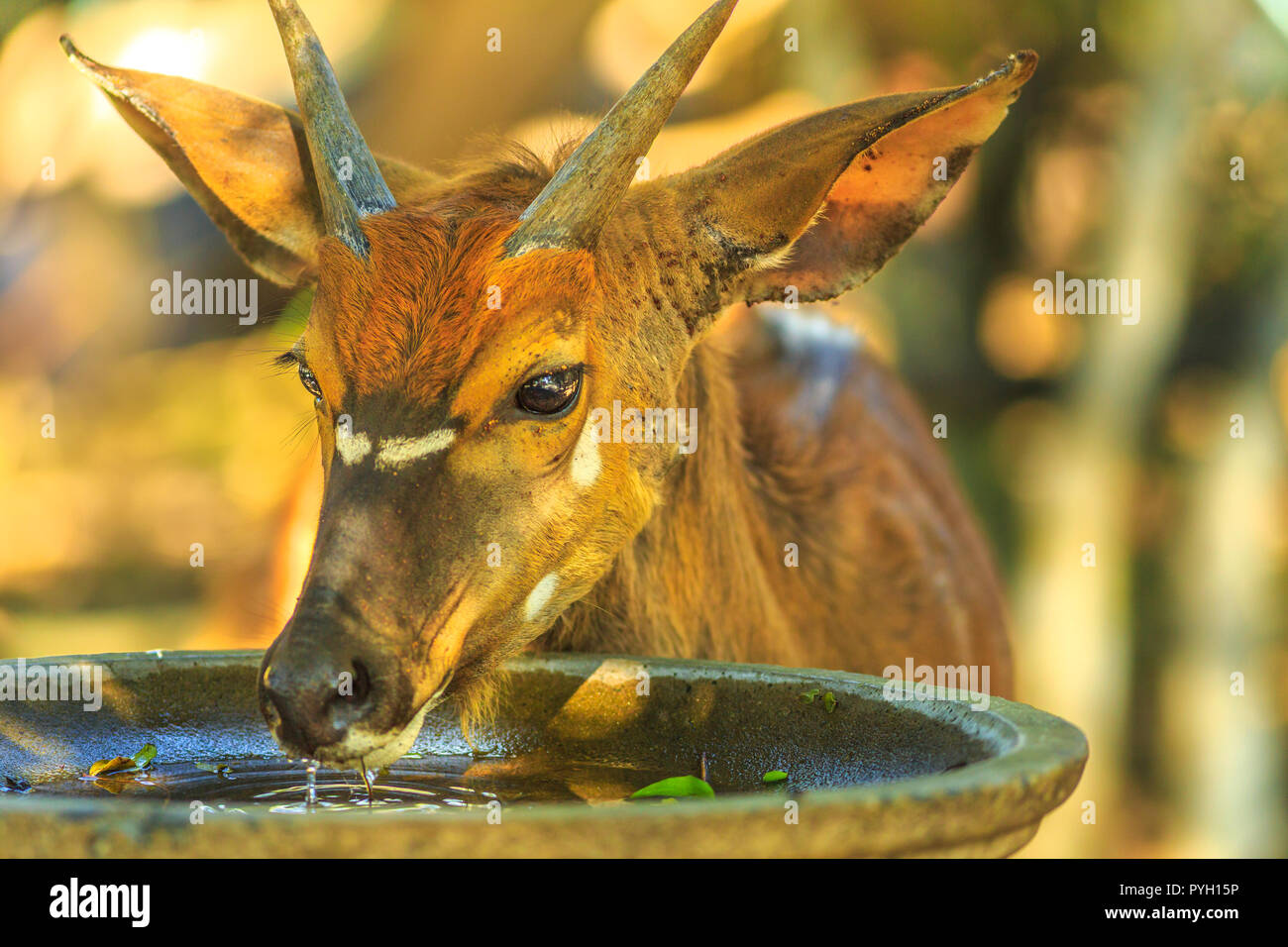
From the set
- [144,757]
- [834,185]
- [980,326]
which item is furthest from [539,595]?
[980,326]

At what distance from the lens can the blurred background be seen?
1010 cm

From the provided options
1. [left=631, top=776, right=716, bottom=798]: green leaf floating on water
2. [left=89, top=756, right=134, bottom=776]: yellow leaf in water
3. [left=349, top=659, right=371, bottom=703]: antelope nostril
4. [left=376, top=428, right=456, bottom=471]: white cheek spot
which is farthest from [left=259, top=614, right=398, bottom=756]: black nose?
[left=89, top=756, right=134, bottom=776]: yellow leaf in water

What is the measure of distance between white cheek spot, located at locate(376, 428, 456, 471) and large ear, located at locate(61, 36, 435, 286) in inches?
54.4

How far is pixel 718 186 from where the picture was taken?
13.1 ft

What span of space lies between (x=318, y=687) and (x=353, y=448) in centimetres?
66

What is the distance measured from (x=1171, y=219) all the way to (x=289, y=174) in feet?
28.8

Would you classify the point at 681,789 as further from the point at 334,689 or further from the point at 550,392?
the point at 550,392

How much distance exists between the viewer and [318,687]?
109 inches

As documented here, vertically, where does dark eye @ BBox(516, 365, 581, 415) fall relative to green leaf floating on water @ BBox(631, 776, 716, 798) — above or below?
above

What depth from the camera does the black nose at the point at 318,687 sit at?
275 cm

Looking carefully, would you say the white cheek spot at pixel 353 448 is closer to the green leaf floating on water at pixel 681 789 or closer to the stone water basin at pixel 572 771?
the stone water basin at pixel 572 771

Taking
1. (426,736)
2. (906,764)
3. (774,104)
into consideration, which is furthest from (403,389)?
(774,104)

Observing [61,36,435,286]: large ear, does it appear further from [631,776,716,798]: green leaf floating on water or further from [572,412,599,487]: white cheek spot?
[631,776,716,798]: green leaf floating on water

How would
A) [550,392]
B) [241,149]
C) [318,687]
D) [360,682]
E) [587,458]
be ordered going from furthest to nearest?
[241,149] < [587,458] < [550,392] < [360,682] < [318,687]
